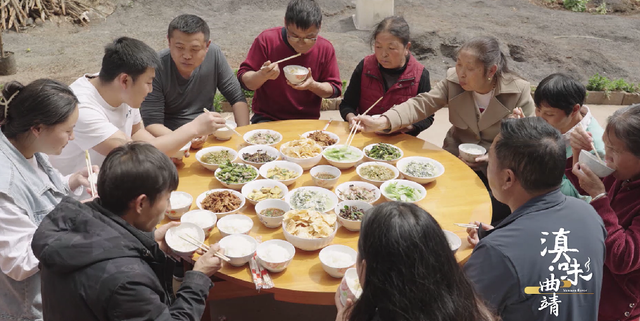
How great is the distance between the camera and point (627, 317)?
2709mm

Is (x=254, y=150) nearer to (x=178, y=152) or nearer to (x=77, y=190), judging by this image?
(x=178, y=152)

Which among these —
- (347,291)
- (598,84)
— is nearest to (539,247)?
(347,291)

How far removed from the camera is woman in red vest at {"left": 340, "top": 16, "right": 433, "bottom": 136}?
4.37 metres

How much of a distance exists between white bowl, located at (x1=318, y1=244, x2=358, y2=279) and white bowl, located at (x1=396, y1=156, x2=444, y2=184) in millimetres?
1013

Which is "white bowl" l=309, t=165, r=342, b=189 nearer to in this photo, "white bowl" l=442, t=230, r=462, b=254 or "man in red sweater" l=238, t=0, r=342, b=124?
"white bowl" l=442, t=230, r=462, b=254

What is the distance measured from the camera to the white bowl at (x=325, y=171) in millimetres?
3344

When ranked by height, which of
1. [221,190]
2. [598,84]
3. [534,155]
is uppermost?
[534,155]

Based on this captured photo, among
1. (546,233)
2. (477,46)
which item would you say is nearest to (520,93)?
(477,46)

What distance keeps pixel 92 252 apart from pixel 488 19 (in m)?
12.4

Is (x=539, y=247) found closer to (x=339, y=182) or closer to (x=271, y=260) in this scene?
(x=271, y=260)

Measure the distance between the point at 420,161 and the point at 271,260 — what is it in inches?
66.0

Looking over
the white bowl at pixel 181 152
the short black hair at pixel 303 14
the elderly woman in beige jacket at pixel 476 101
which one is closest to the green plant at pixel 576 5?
the elderly woman in beige jacket at pixel 476 101

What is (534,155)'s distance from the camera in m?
2.23

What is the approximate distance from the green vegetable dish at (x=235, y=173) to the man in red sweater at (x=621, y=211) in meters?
2.12
